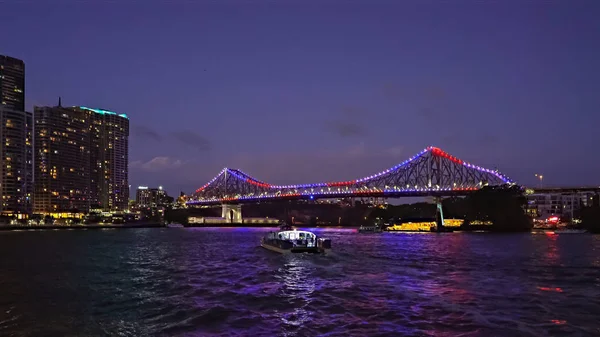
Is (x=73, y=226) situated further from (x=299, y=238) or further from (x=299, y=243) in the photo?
(x=299, y=243)

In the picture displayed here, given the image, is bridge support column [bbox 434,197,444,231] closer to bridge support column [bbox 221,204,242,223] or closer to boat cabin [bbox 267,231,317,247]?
boat cabin [bbox 267,231,317,247]

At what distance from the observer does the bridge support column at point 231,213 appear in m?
189

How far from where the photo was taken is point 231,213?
19612 centimetres

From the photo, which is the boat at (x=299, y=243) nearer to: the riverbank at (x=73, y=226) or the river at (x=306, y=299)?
the river at (x=306, y=299)

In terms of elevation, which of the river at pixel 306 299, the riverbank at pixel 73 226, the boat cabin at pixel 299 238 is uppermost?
the boat cabin at pixel 299 238

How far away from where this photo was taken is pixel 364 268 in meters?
36.8

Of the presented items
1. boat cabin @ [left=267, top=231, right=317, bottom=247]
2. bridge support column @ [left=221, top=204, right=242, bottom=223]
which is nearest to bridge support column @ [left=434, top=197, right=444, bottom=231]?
boat cabin @ [left=267, top=231, right=317, bottom=247]

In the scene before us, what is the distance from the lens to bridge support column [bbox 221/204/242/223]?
188875 mm

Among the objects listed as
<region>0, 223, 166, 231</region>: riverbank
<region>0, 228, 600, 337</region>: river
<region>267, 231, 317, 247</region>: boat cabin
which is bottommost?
<region>0, 223, 166, 231</region>: riverbank

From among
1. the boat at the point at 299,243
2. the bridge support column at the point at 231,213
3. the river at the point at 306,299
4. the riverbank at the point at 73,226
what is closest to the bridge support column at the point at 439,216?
the boat at the point at 299,243

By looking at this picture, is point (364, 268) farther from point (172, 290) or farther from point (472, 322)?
point (472, 322)

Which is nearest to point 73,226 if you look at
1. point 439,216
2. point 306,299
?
point 439,216

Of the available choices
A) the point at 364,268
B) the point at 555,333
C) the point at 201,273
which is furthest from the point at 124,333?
the point at 364,268

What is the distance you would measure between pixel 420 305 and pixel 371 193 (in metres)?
119
